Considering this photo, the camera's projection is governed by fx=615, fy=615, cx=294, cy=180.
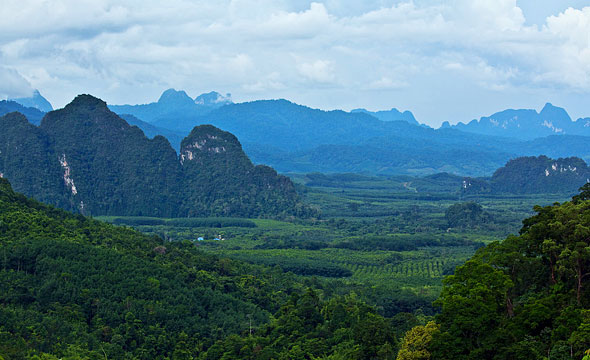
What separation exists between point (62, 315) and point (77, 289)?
2247 millimetres

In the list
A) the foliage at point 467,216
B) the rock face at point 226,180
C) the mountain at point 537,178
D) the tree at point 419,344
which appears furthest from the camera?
the mountain at point 537,178

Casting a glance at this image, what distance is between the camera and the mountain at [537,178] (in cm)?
13675

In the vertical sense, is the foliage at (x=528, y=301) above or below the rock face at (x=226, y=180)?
below

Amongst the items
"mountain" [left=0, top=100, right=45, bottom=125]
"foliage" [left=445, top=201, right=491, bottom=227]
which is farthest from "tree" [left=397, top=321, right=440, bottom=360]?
"mountain" [left=0, top=100, right=45, bottom=125]

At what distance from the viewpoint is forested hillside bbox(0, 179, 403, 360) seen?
1080 inches

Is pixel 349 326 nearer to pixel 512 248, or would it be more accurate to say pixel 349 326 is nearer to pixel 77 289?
pixel 512 248

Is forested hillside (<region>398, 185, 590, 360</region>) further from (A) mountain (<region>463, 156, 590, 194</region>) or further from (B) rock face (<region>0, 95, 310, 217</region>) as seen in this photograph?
(A) mountain (<region>463, 156, 590, 194</region>)

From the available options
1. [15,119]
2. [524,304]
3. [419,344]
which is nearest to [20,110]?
[15,119]

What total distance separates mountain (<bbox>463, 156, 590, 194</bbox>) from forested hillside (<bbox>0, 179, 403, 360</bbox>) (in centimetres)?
11274

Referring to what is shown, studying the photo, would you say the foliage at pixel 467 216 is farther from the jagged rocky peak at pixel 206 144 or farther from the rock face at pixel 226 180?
the jagged rocky peak at pixel 206 144

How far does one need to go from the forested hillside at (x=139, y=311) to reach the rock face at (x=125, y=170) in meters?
62.1

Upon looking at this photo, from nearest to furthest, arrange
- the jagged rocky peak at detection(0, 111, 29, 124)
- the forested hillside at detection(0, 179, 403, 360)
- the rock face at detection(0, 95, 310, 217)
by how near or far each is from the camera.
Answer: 1. the forested hillside at detection(0, 179, 403, 360)
2. the rock face at detection(0, 95, 310, 217)
3. the jagged rocky peak at detection(0, 111, 29, 124)

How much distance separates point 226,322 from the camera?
3388 centimetres

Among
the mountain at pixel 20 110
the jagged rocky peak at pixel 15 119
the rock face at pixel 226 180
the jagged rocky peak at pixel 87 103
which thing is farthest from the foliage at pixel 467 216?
the mountain at pixel 20 110
